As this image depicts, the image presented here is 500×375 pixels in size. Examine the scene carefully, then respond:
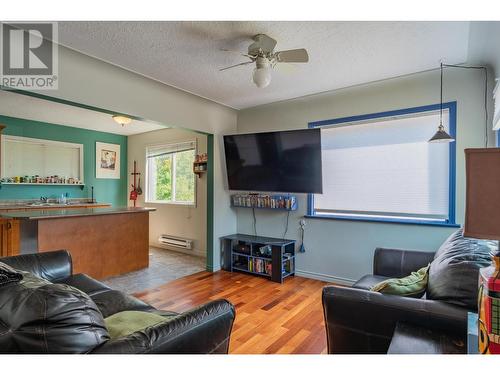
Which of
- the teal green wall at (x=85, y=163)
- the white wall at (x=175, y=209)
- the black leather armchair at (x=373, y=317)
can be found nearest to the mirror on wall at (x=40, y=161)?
the teal green wall at (x=85, y=163)

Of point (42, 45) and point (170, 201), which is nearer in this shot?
point (42, 45)

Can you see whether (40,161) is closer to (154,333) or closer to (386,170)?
(154,333)

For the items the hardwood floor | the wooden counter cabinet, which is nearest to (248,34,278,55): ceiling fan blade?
the hardwood floor

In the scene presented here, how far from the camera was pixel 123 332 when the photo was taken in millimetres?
1283

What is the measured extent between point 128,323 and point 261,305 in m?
1.73

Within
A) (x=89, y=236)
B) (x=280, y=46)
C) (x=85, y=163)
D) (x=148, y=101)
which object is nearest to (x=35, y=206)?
(x=85, y=163)

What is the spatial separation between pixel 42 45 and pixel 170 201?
11.7 ft

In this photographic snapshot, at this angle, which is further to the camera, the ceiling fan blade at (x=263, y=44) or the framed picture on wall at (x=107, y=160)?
the framed picture on wall at (x=107, y=160)

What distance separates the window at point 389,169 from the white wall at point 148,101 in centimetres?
138

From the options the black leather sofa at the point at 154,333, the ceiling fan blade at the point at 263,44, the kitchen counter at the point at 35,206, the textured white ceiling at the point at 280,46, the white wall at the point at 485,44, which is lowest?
the black leather sofa at the point at 154,333

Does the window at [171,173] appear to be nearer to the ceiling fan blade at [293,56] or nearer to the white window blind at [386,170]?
the white window blind at [386,170]

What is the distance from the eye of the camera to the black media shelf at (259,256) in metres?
3.58
